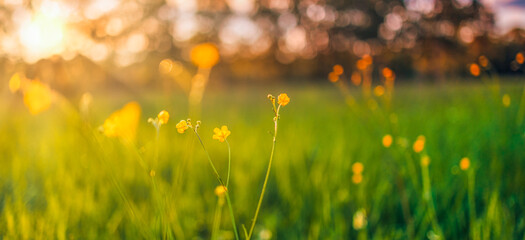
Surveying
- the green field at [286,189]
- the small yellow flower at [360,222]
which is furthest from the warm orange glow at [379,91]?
the small yellow flower at [360,222]

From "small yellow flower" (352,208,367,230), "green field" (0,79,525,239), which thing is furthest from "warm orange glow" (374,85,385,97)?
"small yellow flower" (352,208,367,230)

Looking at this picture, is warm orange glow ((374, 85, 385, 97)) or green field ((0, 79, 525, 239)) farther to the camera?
warm orange glow ((374, 85, 385, 97))

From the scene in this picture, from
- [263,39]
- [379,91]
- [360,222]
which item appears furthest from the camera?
[263,39]

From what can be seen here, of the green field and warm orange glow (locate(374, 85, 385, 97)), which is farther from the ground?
warm orange glow (locate(374, 85, 385, 97))

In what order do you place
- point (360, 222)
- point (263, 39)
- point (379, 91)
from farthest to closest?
point (263, 39), point (379, 91), point (360, 222)

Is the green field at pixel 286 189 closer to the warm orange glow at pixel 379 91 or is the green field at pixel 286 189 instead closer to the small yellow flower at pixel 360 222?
the small yellow flower at pixel 360 222

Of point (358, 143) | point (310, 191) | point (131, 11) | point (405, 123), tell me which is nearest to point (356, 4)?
point (131, 11)

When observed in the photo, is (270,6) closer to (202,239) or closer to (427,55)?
(427,55)

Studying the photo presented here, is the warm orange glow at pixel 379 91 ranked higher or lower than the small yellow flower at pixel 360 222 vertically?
higher

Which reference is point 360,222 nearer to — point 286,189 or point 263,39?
point 286,189

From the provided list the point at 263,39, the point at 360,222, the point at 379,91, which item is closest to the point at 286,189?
the point at 360,222

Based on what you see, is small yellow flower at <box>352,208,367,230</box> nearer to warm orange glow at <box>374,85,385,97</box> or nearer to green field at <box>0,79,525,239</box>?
green field at <box>0,79,525,239</box>
